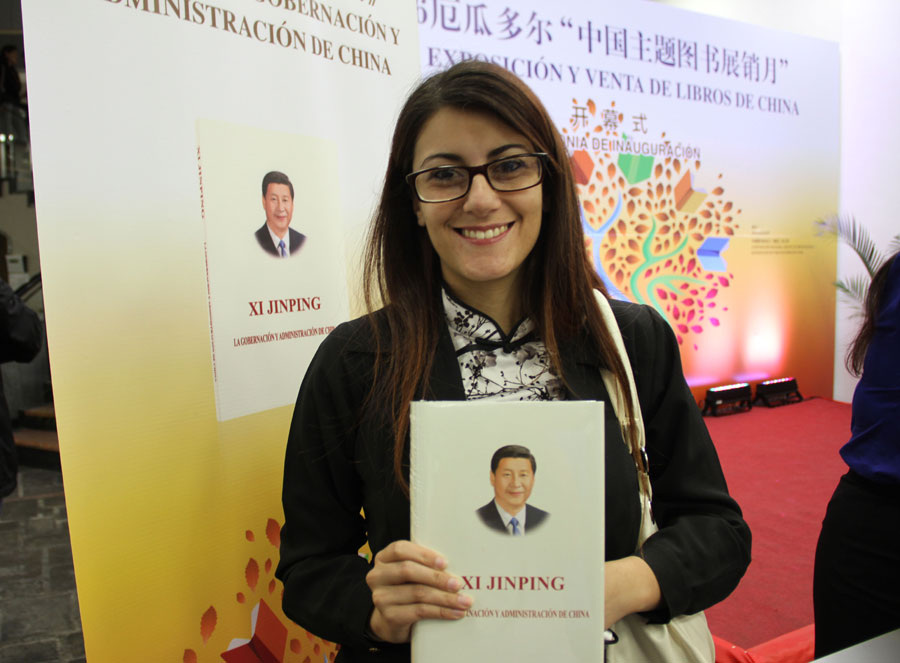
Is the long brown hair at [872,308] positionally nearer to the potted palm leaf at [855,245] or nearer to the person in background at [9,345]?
the person in background at [9,345]

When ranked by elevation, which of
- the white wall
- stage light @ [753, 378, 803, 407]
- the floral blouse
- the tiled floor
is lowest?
the tiled floor

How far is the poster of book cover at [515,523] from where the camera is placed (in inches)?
32.0

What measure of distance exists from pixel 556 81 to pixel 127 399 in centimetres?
457

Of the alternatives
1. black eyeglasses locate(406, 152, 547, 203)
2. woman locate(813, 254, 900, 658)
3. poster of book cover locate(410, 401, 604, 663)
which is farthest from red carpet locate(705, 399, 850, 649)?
black eyeglasses locate(406, 152, 547, 203)

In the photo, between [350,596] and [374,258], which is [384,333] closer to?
[374,258]

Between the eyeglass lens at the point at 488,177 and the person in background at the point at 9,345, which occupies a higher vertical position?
the eyeglass lens at the point at 488,177

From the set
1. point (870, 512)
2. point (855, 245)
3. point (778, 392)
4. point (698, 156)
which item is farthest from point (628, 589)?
point (855, 245)

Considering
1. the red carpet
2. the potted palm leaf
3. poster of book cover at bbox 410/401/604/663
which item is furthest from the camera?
the potted palm leaf

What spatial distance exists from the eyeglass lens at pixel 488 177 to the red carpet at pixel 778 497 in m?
2.73

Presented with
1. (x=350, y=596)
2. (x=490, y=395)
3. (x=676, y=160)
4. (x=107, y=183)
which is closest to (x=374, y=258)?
(x=490, y=395)

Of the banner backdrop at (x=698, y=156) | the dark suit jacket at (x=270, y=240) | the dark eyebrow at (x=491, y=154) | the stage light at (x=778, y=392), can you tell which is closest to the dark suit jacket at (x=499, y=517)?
the dark eyebrow at (x=491, y=154)

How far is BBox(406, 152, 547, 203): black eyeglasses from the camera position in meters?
1.08

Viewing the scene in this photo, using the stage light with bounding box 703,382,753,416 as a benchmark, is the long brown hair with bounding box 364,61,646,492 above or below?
above

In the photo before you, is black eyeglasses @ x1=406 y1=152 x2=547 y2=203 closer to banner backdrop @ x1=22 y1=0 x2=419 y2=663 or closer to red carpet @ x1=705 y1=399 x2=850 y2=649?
banner backdrop @ x1=22 y1=0 x2=419 y2=663
